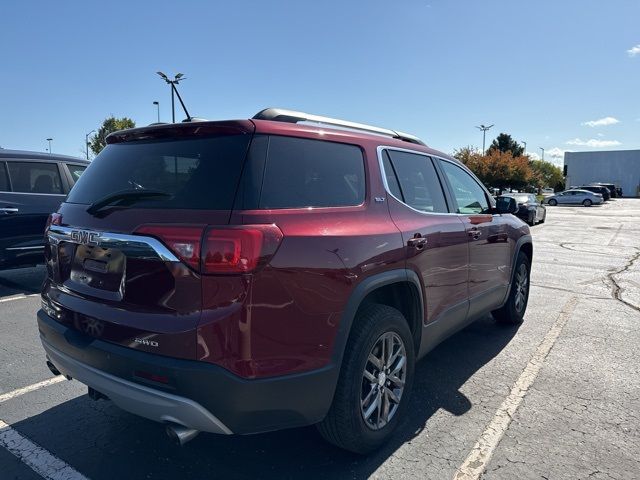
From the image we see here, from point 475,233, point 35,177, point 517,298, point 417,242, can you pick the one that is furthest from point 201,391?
point 35,177

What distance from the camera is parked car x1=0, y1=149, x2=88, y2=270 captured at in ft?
21.1

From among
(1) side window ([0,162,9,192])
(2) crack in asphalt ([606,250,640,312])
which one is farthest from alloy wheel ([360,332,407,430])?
(1) side window ([0,162,9,192])

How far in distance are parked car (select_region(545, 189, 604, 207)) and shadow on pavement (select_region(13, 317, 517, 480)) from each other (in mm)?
45037

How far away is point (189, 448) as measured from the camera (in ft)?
9.38

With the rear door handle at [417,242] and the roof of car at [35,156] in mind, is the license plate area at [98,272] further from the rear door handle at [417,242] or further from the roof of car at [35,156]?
the roof of car at [35,156]

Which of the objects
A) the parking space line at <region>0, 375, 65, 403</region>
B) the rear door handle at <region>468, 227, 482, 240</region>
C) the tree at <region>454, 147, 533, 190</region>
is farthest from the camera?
the tree at <region>454, 147, 533, 190</region>

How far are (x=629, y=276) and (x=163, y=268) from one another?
9.11m

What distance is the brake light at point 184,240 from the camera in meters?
2.12

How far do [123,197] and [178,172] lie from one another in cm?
35

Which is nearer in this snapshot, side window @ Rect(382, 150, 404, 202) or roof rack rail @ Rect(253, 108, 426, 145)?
roof rack rail @ Rect(253, 108, 426, 145)

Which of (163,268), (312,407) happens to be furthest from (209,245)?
(312,407)

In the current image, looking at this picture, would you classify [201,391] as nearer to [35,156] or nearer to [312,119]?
[312,119]

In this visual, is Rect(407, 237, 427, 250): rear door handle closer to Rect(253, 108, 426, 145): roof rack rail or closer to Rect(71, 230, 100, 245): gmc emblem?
Rect(253, 108, 426, 145): roof rack rail

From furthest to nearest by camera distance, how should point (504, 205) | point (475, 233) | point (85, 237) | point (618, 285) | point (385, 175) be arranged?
1. point (618, 285)
2. point (504, 205)
3. point (475, 233)
4. point (385, 175)
5. point (85, 237)
